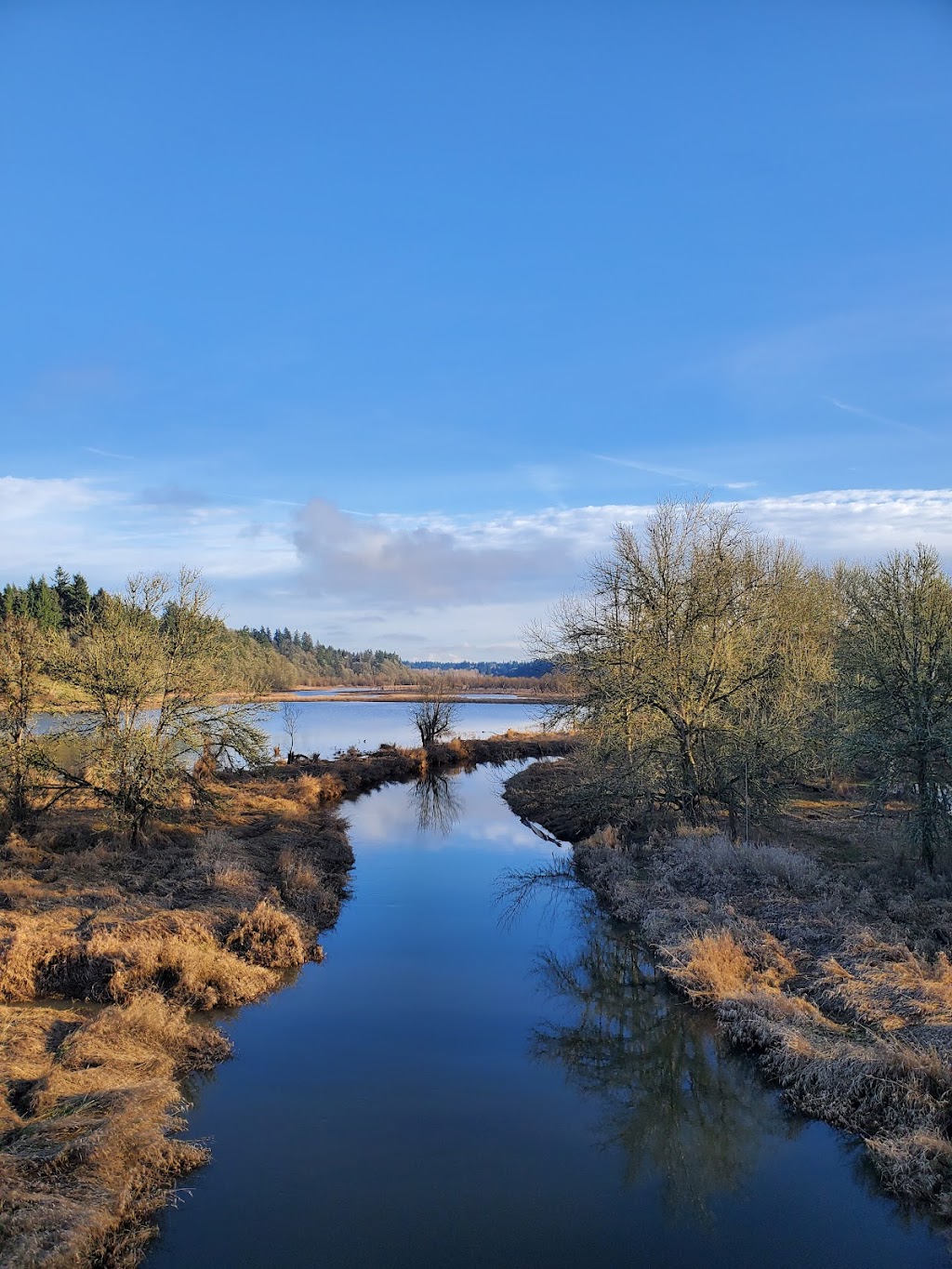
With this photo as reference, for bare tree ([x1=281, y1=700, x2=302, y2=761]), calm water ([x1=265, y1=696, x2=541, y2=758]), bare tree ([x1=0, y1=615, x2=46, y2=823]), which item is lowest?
calm water ([x1=265, y1=696, x2=541, y2=758])

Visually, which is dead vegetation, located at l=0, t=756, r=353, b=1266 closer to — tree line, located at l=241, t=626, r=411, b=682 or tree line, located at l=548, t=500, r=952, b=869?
tree line, located at l=548, t=500, r=952, b=869

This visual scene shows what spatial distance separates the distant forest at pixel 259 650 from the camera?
24.6 m

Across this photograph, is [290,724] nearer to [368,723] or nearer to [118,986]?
[368,723]

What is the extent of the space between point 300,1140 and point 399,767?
35.4m

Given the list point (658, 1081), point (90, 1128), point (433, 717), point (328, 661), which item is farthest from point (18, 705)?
point (328, 661)

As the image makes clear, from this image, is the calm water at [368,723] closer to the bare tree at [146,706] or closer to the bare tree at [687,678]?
the bare tree at [687,678]

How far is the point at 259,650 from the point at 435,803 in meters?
71.9

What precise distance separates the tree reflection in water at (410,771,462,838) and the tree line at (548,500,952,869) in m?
8.78

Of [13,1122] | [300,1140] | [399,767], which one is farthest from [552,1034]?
[399,767]

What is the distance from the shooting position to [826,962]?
472 inches

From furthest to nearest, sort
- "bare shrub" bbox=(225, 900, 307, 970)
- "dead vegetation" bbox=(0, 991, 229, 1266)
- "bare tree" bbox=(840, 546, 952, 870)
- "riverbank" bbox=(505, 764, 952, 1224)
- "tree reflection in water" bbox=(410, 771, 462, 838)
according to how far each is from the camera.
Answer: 1. "tree reflection in water" bbox=(410, 771, 462, 838)
2. "bare tree" bbox=(840, 546, 952, 870)
3. "bare shrub" bbox=(225, 900, 307, 970)
4. "riverbank" bbox=(505, 764, 952, 1224)
5. "dead vegetation" bbox=(0, 991, 229, 1266)

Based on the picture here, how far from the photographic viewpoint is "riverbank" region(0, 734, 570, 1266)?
6.89 metres

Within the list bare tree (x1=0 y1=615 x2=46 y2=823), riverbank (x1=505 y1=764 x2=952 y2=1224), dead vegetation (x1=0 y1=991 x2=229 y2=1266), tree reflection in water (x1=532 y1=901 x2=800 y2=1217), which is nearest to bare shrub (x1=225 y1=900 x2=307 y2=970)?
dead vegetation (x1=0 y1=991 x2=229 y2=1266)

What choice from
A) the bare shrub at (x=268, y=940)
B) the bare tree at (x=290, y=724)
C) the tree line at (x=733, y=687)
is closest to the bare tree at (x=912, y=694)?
the tree line at (x=733, y=687)
